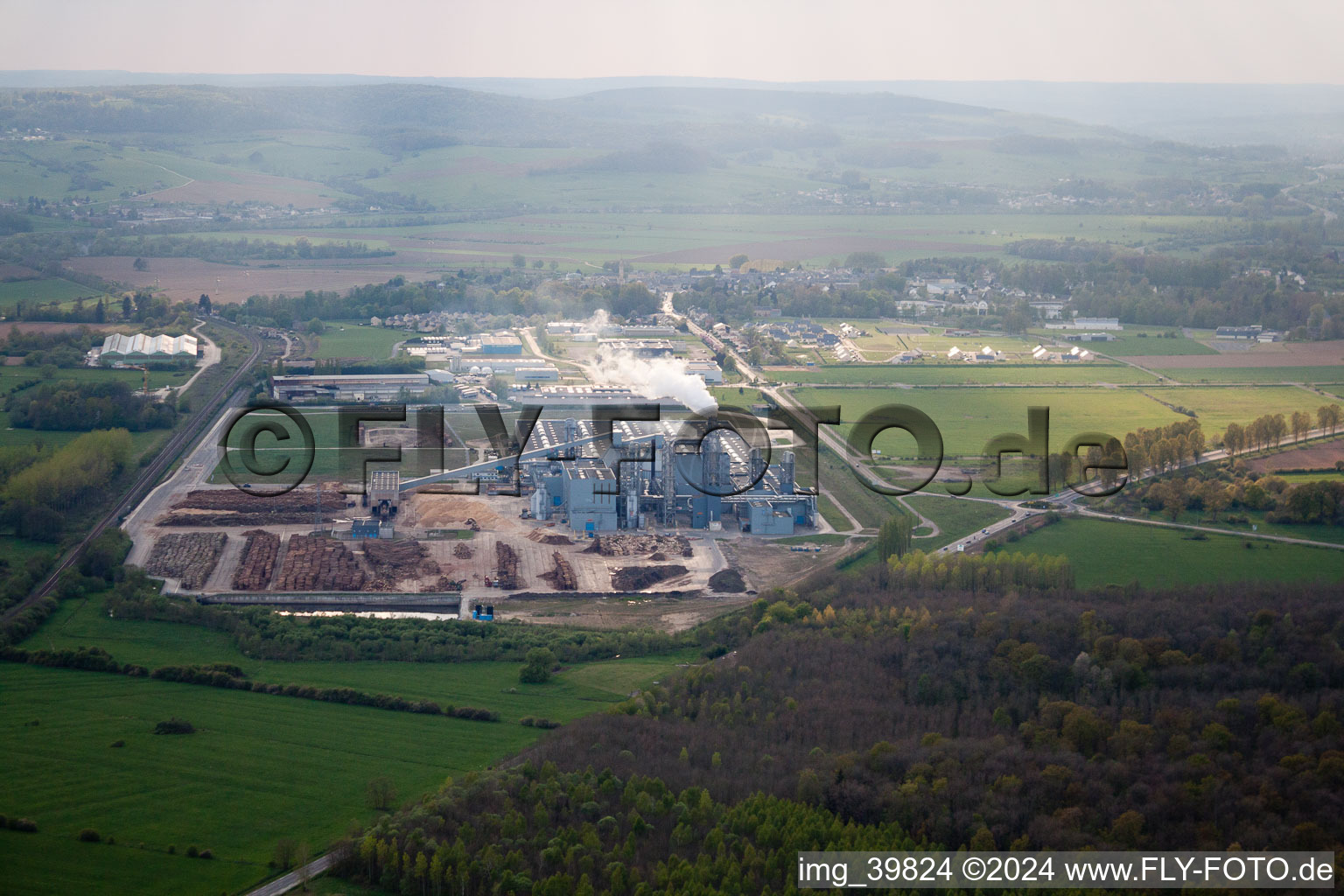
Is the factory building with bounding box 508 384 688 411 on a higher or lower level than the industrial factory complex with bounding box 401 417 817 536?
higher

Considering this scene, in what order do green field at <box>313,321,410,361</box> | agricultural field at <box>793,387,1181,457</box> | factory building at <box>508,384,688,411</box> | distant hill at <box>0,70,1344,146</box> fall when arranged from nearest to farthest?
agricultural field at <box>793,387,1181,457</box> → factory building at <box>508,384,688,411</box> → green field at <box>313,321,410,361</box> → distant hill at <box>0,70,1344,146</box>

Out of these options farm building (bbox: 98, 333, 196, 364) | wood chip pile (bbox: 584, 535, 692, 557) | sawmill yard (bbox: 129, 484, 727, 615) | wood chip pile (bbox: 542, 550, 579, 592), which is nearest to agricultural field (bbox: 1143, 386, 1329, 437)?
wood chip pile (bbox: 584, 535, 692, 557)

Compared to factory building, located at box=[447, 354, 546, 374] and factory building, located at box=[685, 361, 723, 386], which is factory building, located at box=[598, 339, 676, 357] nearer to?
factory building, located at box=[685, 361, 723, 386]

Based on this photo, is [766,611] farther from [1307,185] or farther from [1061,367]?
[1307,185]

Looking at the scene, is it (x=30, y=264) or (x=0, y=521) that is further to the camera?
(x=30, y=264)

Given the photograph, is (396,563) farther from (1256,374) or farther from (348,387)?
(1256,374)

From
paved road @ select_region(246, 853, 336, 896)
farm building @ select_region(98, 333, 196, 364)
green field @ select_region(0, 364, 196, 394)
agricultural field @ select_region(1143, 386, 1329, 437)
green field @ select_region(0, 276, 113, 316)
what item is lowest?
paved road @ select_region(246, 853, 336, 896)

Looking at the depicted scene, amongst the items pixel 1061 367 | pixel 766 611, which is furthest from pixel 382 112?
pixel 766 611
